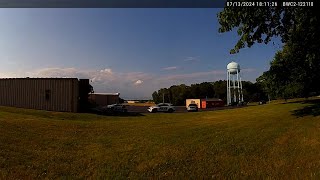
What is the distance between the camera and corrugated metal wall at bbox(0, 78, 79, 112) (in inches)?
1585

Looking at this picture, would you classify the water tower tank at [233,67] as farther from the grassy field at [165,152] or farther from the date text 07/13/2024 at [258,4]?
the date text 07/13/2024 at [258,4]

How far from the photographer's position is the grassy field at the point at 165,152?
39.2 feet

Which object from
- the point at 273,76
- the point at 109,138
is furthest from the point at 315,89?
the point at 109,138

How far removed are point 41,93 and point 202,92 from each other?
9602 cm

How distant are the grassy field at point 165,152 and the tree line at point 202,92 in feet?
334

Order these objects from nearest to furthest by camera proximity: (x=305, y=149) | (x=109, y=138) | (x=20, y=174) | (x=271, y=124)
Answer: (x=20, y=174) → (x=305, y=149) → (x=109, y=138) → (x=271, y=124)

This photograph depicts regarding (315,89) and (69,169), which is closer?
(69,169)

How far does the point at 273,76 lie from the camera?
3319 centimetres

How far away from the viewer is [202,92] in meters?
132

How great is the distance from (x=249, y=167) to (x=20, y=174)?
8.42 m

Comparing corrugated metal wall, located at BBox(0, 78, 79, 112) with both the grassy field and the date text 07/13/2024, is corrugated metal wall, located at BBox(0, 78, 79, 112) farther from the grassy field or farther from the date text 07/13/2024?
the date text 07/13/2024

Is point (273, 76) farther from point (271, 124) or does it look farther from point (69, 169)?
point (69, 169)

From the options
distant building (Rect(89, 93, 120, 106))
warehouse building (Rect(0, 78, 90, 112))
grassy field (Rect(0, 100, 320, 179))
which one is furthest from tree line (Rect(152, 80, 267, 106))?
grassy field (Rect(0, 100, 320, 179))

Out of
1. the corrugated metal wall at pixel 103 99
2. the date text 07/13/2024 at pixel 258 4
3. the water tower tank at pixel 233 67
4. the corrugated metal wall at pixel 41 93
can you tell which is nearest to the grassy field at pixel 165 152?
the date text 07/13/2024 at pixel 258 4
